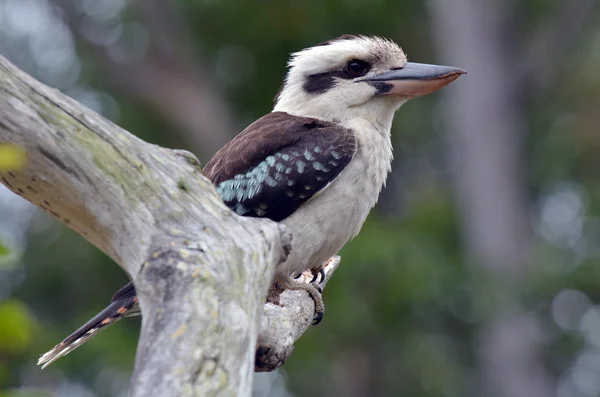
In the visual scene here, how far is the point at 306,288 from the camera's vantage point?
342 centimetres

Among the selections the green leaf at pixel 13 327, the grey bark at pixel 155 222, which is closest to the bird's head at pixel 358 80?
the grey bark at pixel 155 222

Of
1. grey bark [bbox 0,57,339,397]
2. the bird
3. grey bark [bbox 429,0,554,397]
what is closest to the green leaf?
grey bark [bbox 0,57,339,397]

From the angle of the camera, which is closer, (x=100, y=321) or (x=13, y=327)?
(x=13, y=327)

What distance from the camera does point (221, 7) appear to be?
11.3 meters

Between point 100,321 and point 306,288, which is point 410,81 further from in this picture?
point 100,321

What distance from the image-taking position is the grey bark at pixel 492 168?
10.3m

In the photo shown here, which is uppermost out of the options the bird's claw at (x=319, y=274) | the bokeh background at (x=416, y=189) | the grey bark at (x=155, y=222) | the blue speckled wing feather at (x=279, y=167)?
the grey bark at (x=155, y=222)

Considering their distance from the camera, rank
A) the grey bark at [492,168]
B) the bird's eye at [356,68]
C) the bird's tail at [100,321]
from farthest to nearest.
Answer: the grey bark at [492,168], the bird's eye at [356,68], the bird's tail at [100,321]

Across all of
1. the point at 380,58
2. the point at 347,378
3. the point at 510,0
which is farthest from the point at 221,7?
the point at 380,58

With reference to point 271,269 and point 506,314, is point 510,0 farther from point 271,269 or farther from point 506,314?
point 271,269

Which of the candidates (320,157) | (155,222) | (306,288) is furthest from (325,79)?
(155,222)

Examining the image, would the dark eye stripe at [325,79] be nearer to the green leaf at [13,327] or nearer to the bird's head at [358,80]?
the bird's head at [358,80]

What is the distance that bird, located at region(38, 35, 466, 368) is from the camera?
3.39m

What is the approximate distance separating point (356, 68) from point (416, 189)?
8.26 meters
